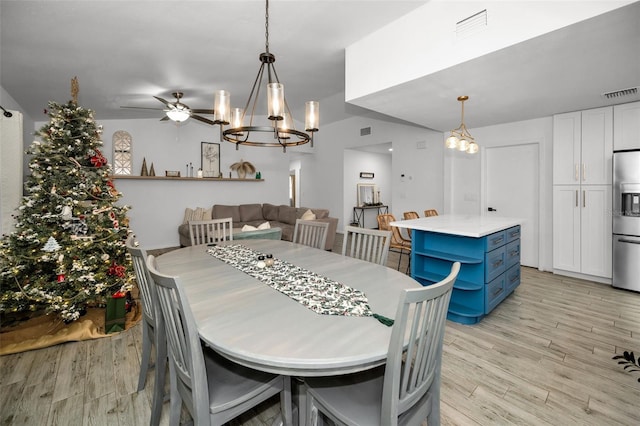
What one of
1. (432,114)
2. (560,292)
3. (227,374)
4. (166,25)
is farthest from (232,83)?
(560,292)

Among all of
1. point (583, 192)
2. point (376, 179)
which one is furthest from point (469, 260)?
point (376, 179)

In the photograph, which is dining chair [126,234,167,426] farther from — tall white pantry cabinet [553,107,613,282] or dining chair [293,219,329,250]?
tall white pantry cabinet [553,107,613,282]

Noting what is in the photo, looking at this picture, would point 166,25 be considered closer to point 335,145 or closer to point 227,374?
point 227,374

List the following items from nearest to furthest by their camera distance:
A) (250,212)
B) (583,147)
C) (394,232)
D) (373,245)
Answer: (373,245) < (394,232) < (583,147) < (250,212)

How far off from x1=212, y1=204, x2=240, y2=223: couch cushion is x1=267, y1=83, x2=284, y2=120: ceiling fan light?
5.07 meters

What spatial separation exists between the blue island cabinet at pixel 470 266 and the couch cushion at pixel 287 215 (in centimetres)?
375

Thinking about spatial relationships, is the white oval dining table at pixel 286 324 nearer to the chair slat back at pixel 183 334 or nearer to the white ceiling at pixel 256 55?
the chair slat back at pixel 183 334

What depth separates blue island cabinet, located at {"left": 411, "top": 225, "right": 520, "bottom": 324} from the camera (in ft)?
8.82

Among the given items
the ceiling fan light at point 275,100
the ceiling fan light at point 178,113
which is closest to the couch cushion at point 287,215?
the ceiling fan light at point 178,113

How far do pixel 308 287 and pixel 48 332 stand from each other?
2.59 meters

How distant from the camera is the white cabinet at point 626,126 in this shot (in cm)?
359

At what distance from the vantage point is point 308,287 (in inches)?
60.9

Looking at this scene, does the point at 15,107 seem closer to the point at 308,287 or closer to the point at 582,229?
the point at 308,287

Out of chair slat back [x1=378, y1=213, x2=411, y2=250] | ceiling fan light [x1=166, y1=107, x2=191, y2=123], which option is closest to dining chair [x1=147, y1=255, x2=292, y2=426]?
chair slat back [x1=378, y1=213, x2=411, y2=250]
